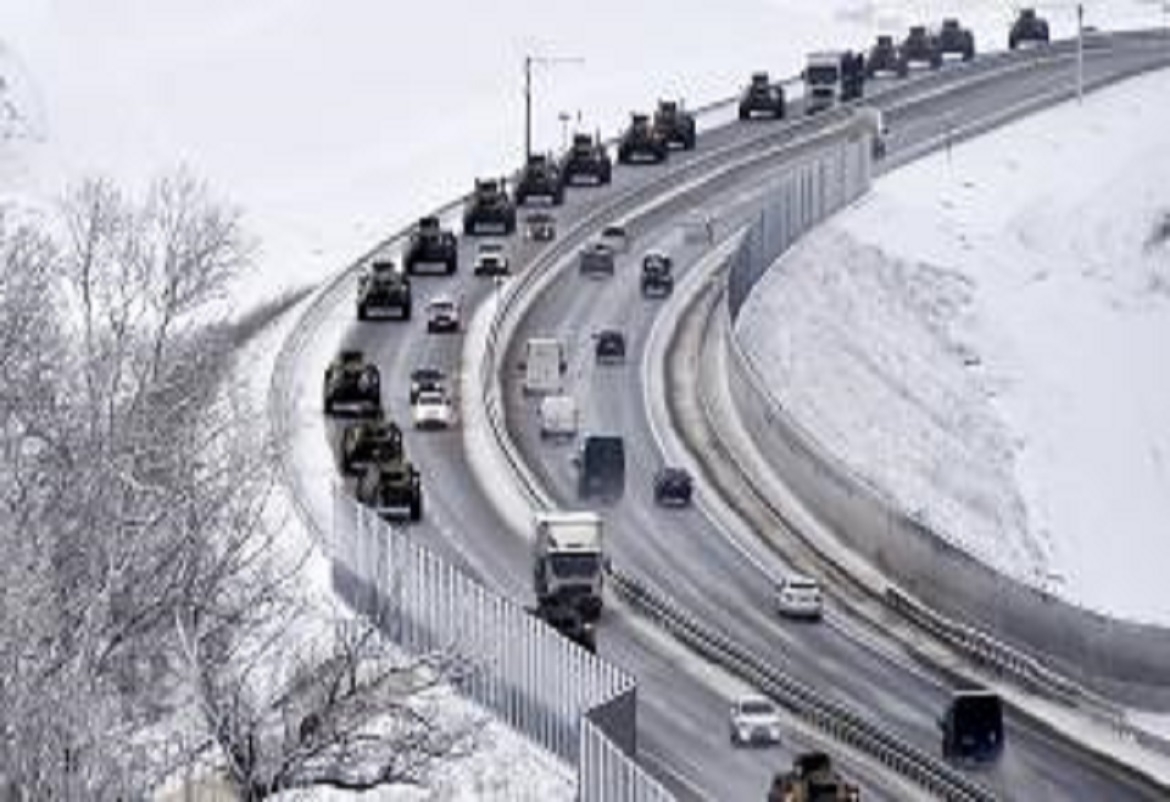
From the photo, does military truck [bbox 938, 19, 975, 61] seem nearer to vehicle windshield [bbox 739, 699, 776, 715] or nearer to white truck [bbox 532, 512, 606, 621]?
white truck [bbox 532, 512, 606, 621]

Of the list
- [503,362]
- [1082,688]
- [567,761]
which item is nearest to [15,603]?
[567,761]

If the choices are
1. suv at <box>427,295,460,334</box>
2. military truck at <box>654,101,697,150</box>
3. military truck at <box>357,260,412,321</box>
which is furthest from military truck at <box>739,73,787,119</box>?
suv at <box>427,295,460,334</box>

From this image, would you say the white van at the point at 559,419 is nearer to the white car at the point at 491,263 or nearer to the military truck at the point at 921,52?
the white car at the point at 491,263

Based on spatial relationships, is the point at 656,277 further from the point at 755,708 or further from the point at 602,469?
the point at 755,708

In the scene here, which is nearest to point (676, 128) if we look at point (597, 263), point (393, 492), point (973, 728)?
point (597, 263)

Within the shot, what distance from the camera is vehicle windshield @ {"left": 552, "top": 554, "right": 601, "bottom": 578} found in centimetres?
8481

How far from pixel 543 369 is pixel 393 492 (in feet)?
64.3

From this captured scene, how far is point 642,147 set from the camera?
15175cm

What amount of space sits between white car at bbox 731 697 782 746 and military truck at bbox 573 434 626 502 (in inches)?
970

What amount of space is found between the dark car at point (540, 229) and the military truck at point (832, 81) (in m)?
30.2

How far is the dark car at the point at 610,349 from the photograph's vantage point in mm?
115438

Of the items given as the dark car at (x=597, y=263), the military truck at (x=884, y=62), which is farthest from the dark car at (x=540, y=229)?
the military truck at (x=884, y=62)

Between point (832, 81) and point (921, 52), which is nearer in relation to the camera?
point (832, 81)

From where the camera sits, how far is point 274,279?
146500 mm
